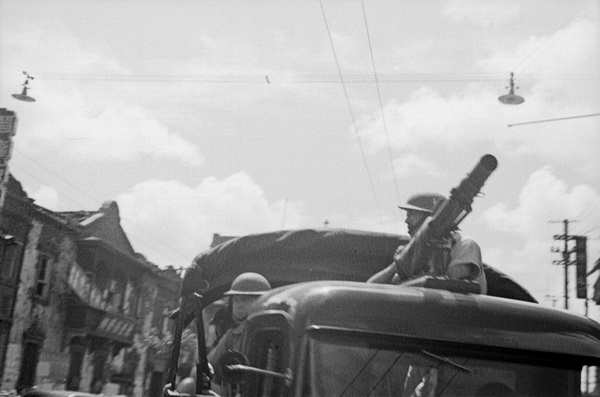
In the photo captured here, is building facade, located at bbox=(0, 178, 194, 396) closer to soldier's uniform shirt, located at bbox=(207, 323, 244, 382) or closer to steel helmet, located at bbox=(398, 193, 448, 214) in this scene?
soldier's uniform shirt, located at bbox=(207, 323, 244, 382)

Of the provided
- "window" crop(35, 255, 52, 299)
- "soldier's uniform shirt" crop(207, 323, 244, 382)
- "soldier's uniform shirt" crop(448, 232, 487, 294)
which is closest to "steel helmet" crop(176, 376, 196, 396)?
"soldier's uniform shirt" crop(207, 323, 244, 382)

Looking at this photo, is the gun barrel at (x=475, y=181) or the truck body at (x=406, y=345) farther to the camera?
the gun barrel at (x=475, y=181)

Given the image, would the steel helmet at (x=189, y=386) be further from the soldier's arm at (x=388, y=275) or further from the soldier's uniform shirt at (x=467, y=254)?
the soldier's uniform shirt at (x=467, y=254)

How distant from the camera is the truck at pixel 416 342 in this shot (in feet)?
10.4

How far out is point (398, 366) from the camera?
3.19 metres

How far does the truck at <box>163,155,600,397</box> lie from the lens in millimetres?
3166

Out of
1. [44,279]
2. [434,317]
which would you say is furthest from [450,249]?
[44,279]

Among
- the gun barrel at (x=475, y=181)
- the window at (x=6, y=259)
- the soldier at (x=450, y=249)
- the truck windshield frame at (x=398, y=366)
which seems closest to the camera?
the truck windshield frame at (x=398, y=366)

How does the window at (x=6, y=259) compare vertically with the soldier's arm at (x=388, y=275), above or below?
above

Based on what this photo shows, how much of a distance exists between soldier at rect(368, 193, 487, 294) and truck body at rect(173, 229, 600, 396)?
0.38m

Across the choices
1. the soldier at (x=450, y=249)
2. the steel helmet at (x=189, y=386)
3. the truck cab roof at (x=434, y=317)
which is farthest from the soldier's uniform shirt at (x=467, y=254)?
the steel helmet at (x=189, y=386)

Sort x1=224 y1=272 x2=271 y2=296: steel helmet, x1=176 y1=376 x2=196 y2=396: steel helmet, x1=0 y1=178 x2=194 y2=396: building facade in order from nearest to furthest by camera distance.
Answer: x1=176 y1=376 x2=196 y2=396: steel helmet, x1=224 y1=272 x2=271 y2=296: steel helmet, x1=0 y1=178 x2=194 y2=396: building facade

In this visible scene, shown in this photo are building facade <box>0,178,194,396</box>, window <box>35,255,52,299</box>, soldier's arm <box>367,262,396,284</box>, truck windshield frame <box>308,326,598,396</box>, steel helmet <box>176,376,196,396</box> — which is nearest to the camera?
truck windshield frame <box>308,326,598,396</box>

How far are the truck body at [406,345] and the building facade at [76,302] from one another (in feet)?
73.9
